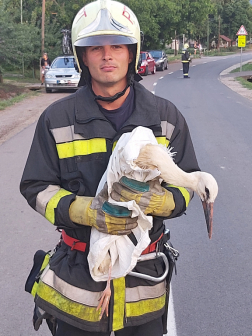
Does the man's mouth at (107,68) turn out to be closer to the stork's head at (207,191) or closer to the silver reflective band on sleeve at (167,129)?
the silver reflective band on sleeve at (167,129)

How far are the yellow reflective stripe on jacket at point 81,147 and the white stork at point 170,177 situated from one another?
0.87ft

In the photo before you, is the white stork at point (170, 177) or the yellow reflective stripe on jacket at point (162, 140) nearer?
the white stork at point (170, 177)

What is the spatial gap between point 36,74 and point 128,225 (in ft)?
95.7

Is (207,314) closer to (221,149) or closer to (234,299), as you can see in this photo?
(234,299)

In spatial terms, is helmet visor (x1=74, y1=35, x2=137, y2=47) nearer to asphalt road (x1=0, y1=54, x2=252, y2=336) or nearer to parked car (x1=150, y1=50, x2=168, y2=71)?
asphalt road (x1=0, y1=54, x2=252, y2=336)

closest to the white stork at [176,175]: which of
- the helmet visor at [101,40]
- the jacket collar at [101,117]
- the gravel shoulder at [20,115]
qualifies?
the jacket collar at [101,117]

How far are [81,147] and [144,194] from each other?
0.40 m

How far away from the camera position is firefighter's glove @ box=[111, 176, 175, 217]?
1.91m

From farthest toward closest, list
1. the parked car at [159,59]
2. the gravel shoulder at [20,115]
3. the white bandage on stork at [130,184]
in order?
the parked car at [159,59] < the gravel shoulder at [20,115] < the white bandage on stork at [130,184]

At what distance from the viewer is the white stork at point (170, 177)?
1926mm

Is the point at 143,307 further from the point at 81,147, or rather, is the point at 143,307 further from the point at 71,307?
the point at 81,147

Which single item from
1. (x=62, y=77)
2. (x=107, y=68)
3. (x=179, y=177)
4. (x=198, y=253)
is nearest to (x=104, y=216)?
(x=179, y=177)

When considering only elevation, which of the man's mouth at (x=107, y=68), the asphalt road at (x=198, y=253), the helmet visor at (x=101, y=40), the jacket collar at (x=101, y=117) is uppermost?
the helmet visor at (x=101, y=40)

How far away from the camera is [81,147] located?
2.11 metres
